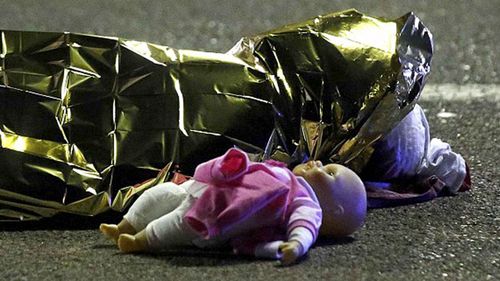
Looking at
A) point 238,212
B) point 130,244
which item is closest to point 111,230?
point 130,244

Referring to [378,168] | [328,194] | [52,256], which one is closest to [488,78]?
[378,168]

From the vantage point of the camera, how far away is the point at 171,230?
3.28 feet

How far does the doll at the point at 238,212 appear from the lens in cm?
99

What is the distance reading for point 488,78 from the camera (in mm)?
1939

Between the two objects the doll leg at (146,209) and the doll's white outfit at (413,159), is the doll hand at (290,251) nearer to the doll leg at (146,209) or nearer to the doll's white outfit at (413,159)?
the doll leg at (146,209)

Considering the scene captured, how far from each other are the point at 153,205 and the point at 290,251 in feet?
0.51

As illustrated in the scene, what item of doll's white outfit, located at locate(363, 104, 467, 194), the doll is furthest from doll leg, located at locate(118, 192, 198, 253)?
doll's white outfit, located at locate(363, 104, 467, 194)

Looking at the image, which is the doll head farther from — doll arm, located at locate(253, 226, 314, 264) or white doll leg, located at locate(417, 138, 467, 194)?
white doll leg, located at locate(417, 138, 467, 194)

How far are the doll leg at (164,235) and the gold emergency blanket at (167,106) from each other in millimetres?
99

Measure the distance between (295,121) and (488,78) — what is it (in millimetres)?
878

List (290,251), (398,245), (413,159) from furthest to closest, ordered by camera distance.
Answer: (413,159), (398,245), (290,251)

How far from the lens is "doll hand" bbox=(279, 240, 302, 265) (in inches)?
37.8

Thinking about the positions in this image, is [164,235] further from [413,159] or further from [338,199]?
[413,159]

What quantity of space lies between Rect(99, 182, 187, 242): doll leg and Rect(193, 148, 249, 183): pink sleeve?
0.03m
